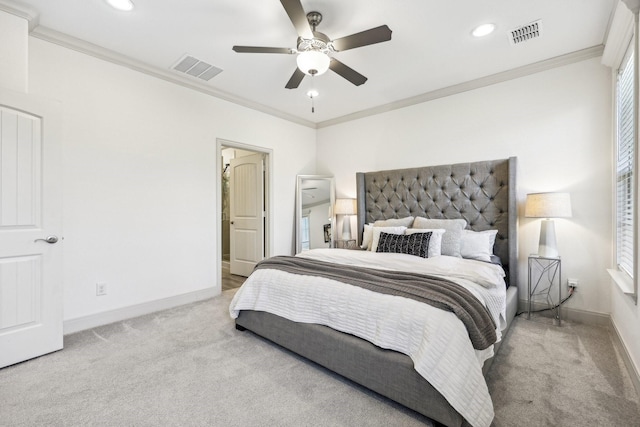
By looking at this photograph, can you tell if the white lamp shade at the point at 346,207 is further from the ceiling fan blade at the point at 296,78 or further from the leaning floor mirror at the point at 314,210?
the ceiling fan blade at the point at 296,78

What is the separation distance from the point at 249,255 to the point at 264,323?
8.32 feet

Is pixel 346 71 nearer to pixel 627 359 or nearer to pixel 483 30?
pixel 483 30

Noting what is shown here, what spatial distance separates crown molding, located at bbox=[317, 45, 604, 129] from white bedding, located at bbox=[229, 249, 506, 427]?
2176mm

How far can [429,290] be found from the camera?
5.77 ft

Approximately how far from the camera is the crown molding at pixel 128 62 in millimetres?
2557

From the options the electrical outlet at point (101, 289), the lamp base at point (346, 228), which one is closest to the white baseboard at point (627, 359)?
the lamp base at point (346, 228)

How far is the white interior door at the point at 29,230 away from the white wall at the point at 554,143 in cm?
385

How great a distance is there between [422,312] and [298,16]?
1.97 metres

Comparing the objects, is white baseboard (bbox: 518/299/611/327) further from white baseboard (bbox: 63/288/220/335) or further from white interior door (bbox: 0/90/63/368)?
white interior door (bbox: 0/90/63/368)

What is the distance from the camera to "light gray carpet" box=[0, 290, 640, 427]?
158 centimetres

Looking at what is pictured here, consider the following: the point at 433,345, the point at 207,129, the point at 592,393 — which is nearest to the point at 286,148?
the point at 207,129

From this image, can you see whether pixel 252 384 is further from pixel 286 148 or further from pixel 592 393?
pixel 286 148

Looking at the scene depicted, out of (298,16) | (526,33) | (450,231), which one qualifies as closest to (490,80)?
(526,33)

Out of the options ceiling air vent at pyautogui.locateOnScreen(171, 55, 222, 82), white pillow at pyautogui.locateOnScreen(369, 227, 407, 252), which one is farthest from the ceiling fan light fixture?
white pillow at pyautogui.locateOnScreen(369, 227, 407, 252)
